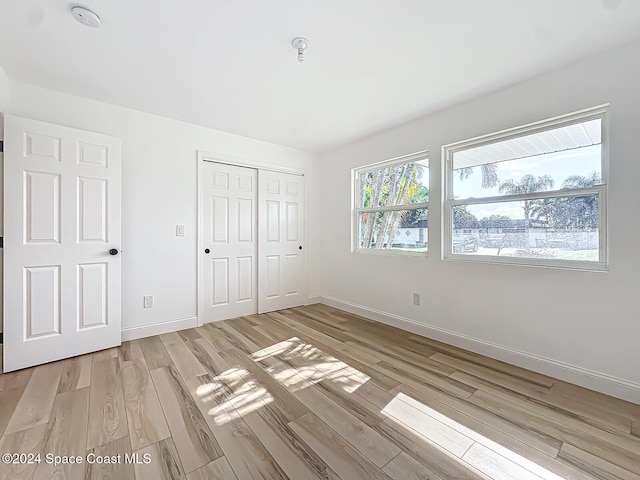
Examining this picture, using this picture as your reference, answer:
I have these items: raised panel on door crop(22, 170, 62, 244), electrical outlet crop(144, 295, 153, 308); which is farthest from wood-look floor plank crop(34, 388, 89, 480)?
raised panel on door crop(22, 170, 62, 244)

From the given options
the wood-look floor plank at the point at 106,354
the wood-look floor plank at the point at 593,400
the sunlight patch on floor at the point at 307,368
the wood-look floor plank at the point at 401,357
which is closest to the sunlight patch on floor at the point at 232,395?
the sunlight patch on floor at the point at 307,368

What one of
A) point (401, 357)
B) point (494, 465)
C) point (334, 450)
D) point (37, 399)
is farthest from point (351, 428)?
point (37, 399)

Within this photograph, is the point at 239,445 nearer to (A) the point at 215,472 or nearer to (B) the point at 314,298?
(A) the point at 215,472

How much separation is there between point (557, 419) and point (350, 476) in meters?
1.38

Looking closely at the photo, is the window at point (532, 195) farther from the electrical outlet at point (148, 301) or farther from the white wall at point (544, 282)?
the electrical outlet at point (148, 301)

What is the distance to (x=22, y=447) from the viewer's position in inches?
57.9

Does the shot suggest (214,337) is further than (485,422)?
Yes

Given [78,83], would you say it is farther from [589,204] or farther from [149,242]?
[589,204]

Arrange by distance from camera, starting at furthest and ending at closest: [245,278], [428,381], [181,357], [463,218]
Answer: [245,278] < [463,218] < [181,357] < [428,381]

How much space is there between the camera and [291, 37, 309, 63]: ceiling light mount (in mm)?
1900

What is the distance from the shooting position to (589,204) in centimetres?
212

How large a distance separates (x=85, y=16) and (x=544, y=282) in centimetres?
368

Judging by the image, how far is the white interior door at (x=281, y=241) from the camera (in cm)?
399

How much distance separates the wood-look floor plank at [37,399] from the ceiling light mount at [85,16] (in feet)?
7.96
